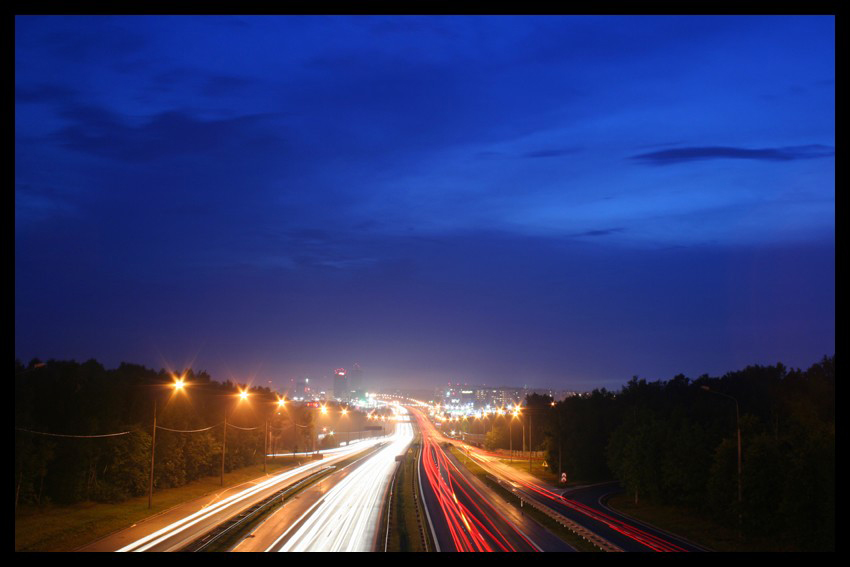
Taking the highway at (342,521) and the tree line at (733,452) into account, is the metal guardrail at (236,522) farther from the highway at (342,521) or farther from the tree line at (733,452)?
the tree line at (733,452)

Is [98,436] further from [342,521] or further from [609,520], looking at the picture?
[609,520]

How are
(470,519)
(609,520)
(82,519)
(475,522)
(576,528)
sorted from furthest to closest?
(609,520)
(470,519)
(475,522)
(82,519)
(576,528)

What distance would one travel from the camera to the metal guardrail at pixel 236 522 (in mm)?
31891

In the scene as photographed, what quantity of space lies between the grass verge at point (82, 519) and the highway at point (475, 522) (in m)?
16.9

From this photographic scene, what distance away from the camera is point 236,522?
1555 inches

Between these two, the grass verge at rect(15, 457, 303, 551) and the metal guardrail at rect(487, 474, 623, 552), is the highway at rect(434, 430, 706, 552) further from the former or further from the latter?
the grass verge at rect(15, 457, 303, 551)

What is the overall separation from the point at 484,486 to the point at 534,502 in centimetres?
1360

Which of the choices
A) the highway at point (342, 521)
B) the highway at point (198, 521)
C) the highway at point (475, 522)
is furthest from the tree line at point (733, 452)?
the highway at point (198, 521)

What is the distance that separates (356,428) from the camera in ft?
627

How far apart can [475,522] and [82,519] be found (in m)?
22.1

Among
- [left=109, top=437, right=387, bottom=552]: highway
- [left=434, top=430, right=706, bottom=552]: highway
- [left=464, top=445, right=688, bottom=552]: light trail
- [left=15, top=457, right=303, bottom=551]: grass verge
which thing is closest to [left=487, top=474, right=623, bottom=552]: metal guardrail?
[left=434, top=430, right=706, bottom=552]: highway

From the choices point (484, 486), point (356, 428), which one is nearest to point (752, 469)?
point (484, 486)

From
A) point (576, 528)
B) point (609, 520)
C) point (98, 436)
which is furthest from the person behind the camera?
point (98, 436)

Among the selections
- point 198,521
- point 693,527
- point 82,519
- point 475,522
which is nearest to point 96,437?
point 82,519
